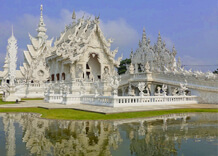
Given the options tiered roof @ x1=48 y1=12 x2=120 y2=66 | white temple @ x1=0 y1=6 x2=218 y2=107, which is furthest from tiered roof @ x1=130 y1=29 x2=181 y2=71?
tiered roof @ x1=48 y1=12 x2=120 y2=66

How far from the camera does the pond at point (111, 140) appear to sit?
17.0 feet

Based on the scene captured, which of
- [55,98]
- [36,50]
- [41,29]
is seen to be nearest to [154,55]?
[55,98]

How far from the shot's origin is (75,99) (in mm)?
17875

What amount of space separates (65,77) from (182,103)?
1815 cm

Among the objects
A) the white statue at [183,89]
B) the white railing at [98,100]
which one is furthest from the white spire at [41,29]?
the white statue at [183,89]

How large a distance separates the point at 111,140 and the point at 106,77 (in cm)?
1926

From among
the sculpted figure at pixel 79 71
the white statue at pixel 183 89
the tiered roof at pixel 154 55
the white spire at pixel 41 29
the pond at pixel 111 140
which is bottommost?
the pond at pixel 111 140

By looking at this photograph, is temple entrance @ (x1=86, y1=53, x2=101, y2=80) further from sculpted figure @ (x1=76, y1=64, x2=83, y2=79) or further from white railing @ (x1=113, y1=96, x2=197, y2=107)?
white railing @ (x1=113, y1=96, x2=197, y2=107)

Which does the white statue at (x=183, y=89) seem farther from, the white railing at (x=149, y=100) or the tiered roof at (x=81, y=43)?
the tiered roof at (x=81, y=43)

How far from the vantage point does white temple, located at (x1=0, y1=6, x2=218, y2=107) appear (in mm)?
17266

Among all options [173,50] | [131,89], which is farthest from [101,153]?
[173,50]

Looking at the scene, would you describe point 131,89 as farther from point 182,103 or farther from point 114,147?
point 114,147

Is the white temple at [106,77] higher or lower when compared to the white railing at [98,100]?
higher

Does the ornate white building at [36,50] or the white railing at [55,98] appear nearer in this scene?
the white railing at [55,98]
